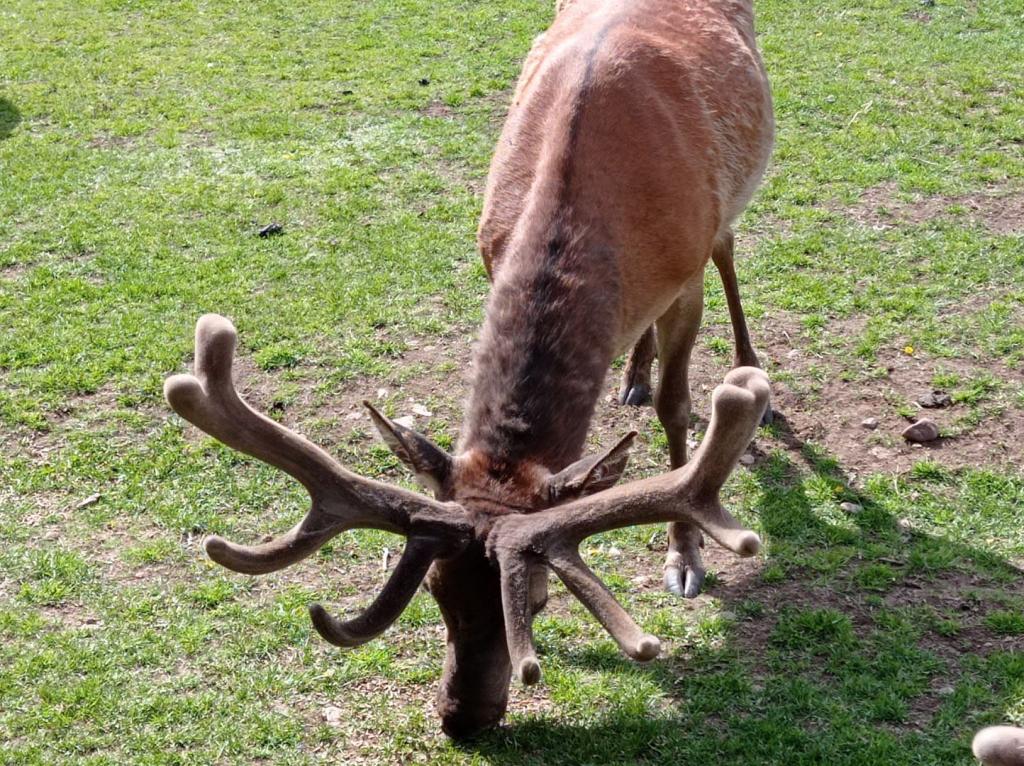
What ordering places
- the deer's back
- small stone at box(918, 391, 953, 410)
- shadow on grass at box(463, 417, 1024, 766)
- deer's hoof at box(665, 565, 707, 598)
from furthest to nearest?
small stone at box(918, 391, 953, 410)
deer's hoof at box(665, 565, 707, 598)
the deer's back
shadow on grass at box(463, 417, 1024, 766)

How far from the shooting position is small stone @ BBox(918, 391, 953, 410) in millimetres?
6711

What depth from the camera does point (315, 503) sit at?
166 inches

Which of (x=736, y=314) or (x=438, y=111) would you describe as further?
(x=438, y=111)

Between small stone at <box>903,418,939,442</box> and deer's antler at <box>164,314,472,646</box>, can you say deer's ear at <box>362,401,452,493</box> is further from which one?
small stone at <box>903,418,939,442</box>

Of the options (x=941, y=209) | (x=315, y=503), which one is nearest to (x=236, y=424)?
(x=315, y=503)

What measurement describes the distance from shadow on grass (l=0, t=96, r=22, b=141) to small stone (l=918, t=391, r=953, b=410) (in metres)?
8.06

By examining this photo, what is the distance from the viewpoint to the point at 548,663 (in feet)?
16.9

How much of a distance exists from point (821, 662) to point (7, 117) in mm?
9052

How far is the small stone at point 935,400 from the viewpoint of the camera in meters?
6.71

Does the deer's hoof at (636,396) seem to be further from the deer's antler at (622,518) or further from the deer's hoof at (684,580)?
the deer's antler at (622,518)

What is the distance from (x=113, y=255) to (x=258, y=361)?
192cm

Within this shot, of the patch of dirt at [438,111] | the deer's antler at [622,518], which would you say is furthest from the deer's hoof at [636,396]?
the patch of dirt at [438,111]

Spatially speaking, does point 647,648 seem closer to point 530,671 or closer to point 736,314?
point 530,671

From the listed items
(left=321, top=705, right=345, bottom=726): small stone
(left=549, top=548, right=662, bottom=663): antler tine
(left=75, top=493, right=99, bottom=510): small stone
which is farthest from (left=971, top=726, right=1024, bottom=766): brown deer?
(left=75, top=493, right=99, bottom=510): small stone
